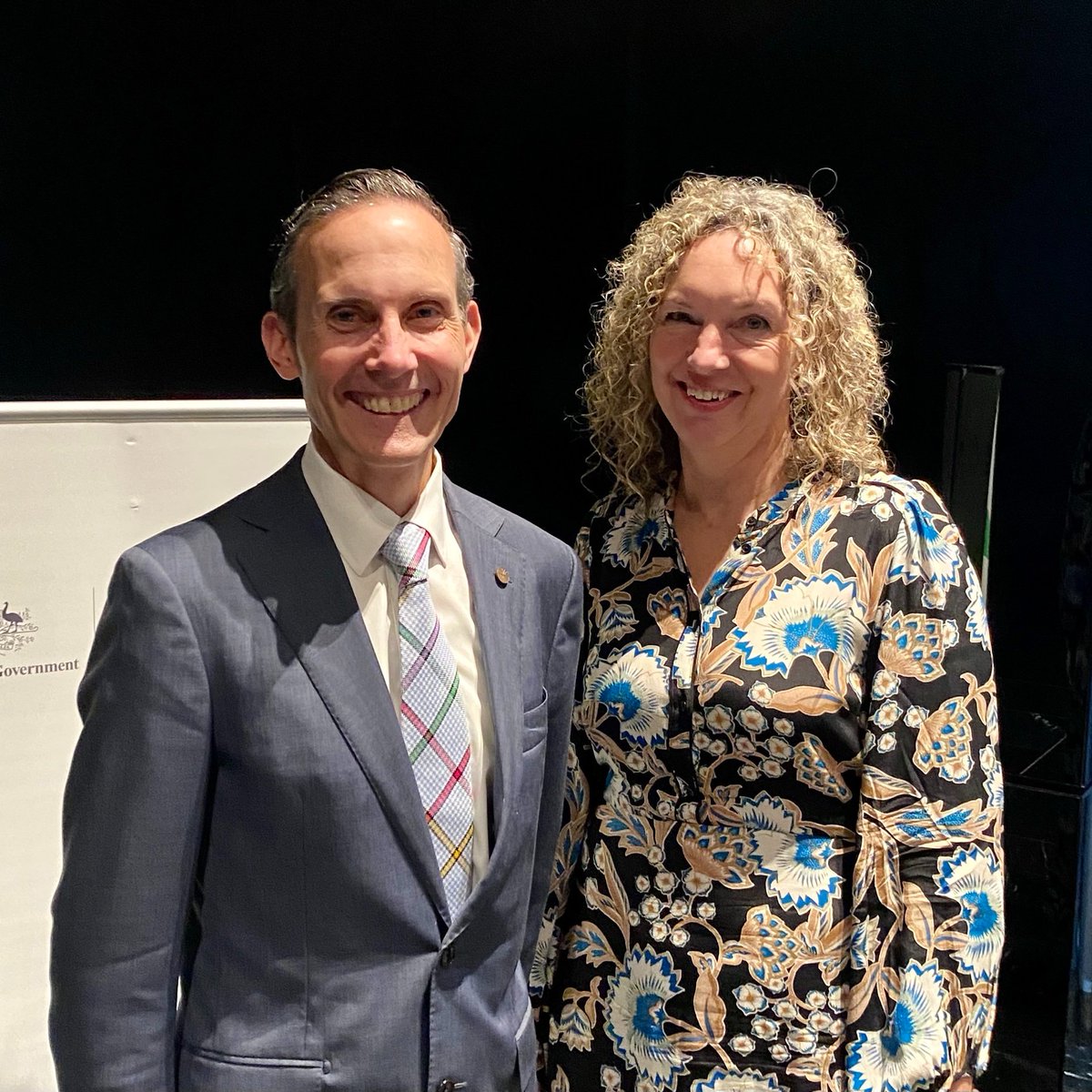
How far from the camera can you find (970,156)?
9.37ft

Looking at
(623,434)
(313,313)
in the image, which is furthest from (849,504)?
(313,313)

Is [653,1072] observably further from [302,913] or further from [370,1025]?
[302,913]

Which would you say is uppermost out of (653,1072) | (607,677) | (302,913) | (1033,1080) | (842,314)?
(842,314)

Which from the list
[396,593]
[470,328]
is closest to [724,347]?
[470,328]

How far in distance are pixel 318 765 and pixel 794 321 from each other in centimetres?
102

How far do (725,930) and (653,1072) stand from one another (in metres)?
0.26

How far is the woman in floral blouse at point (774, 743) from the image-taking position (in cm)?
168

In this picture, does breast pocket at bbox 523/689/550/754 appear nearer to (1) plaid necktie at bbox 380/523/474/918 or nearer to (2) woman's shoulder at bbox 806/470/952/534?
(1) plaid necktie at bbox 380/523/474/918

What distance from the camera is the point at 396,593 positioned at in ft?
4.58

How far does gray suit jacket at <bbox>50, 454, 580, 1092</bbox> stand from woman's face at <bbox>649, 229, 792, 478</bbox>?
686 mm

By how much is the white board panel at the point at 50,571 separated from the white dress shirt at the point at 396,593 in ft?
2.63

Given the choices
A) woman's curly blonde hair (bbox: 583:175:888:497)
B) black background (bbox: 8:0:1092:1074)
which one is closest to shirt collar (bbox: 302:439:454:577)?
woman's curly blonde hair (bbox: 583:175:888:497)

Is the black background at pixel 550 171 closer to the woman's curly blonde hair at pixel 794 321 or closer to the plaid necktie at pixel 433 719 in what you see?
the woman's curly blonde hair at pixel 794 321

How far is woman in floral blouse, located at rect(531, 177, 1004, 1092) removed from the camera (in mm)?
1684
